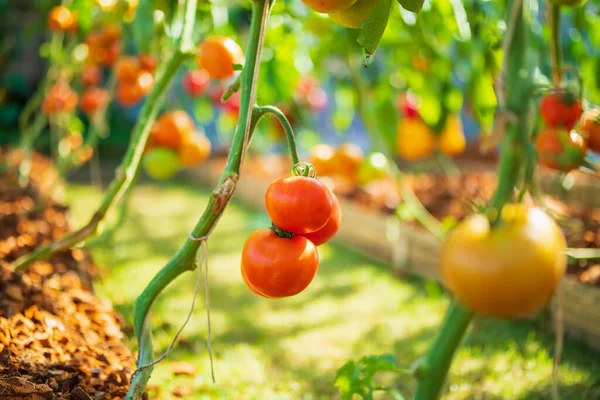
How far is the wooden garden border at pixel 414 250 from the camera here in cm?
173

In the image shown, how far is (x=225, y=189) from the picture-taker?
0.80m

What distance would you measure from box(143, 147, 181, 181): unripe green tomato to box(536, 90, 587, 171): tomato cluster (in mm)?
945

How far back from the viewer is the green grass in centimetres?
146

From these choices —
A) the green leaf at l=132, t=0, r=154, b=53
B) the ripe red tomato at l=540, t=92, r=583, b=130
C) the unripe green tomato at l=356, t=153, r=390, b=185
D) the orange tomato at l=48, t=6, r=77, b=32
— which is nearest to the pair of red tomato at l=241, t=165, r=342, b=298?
the ripe red tomato at l=540, t=92, r=583, b=130

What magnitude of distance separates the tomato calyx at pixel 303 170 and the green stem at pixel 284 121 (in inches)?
0.5

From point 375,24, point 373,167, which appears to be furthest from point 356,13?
point 373,167

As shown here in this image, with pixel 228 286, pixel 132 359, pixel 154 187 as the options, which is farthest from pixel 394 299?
pixel 154 187

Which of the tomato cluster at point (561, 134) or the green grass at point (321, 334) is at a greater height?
the tomato cluster at point (561, 134)

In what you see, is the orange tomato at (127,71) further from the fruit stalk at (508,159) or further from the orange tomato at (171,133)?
the fruit stalk at (508,159)

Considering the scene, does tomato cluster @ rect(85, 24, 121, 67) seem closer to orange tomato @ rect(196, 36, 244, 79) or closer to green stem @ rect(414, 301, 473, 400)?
orange tomato @ rect(196, 36, 244, 79)

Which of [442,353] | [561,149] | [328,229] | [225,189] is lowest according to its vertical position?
[442,353]

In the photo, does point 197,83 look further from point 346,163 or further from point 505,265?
point 505,265

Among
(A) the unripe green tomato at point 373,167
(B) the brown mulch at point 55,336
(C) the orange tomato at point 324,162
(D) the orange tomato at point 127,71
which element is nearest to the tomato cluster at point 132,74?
(D) the orange tomato at point 127,71

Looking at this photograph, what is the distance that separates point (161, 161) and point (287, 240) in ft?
2.85
